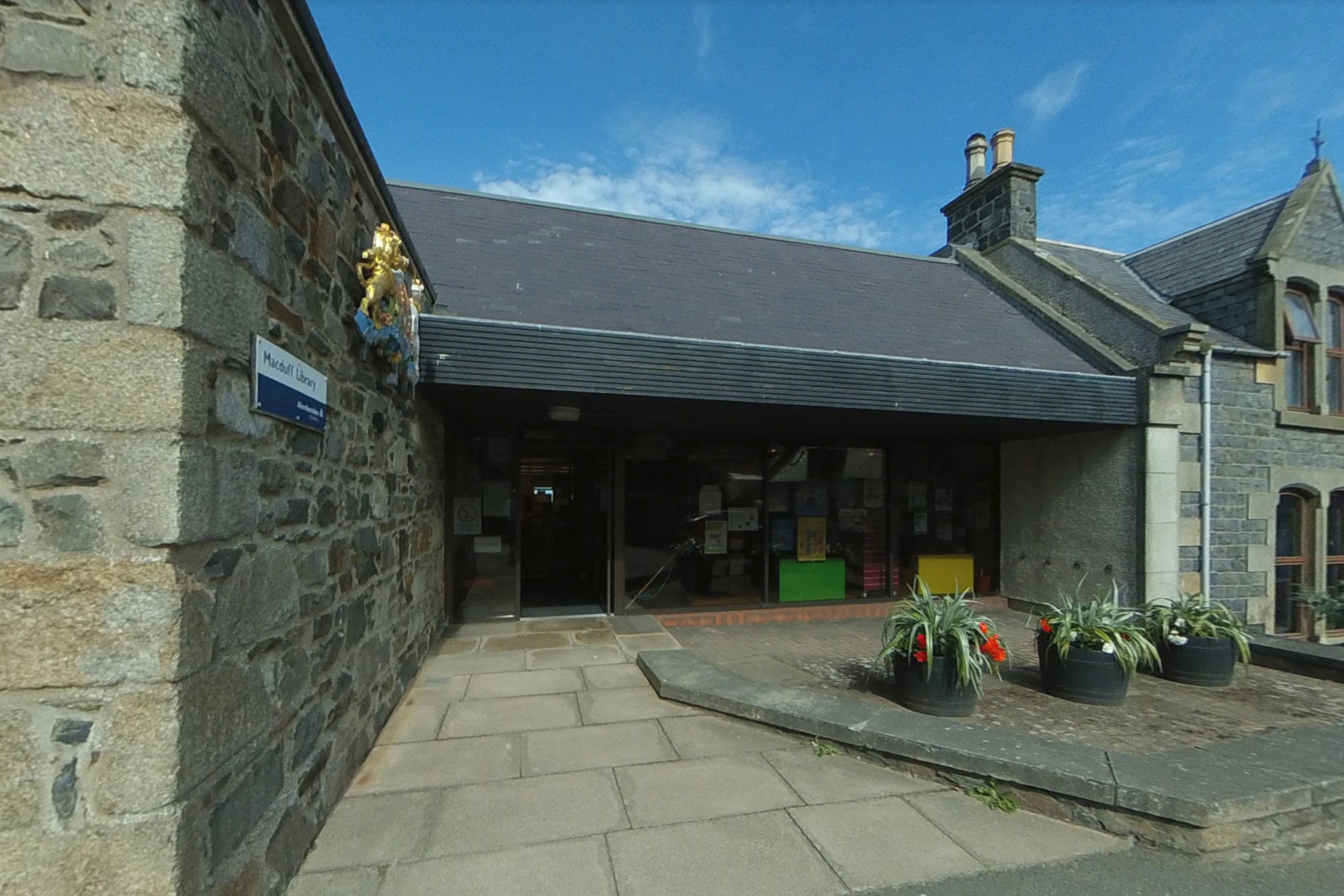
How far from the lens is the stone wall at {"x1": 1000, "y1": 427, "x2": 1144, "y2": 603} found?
6.76 meters

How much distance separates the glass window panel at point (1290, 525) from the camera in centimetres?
780

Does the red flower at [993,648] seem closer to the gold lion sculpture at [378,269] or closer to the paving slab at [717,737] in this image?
the paving slab at [717,737]

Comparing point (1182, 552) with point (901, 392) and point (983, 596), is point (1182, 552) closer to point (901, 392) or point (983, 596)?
point (983, 596)

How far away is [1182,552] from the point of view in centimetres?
Answer: 680

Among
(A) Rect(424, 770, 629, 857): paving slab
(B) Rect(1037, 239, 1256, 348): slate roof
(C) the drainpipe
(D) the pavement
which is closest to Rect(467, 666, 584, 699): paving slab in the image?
(D) the pavement

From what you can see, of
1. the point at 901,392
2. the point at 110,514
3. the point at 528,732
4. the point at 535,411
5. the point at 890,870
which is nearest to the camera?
the point at 110,514

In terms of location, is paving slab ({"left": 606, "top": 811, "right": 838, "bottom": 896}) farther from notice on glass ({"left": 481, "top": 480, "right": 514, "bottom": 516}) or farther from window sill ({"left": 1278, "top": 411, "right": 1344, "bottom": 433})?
window sill ({"left": 1278, "top": 411, "right": 1344, "bottom": 433})

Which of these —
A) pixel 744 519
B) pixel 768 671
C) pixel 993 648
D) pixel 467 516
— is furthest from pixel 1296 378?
pixel 467 516

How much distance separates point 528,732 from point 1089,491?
7.14 meters

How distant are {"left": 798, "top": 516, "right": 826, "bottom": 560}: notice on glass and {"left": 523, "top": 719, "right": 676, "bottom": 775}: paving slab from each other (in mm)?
4258

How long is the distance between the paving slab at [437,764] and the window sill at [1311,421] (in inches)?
389

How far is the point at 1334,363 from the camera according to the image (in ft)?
26.5

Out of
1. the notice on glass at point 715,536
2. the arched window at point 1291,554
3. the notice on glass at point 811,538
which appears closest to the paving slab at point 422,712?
the notice on glass at point 715,536

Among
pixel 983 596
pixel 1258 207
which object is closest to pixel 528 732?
pixel 983 596
